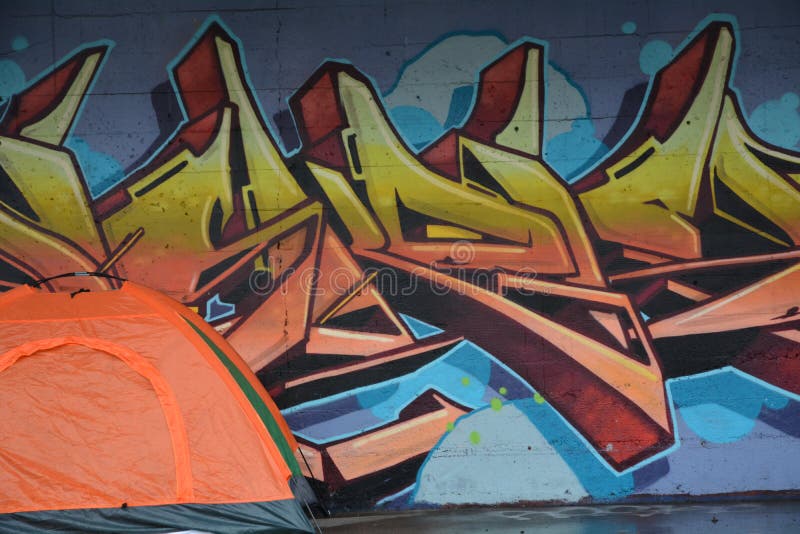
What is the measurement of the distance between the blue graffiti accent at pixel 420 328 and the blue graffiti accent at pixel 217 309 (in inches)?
45.0

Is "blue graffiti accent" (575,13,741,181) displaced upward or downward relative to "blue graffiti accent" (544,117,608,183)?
upward

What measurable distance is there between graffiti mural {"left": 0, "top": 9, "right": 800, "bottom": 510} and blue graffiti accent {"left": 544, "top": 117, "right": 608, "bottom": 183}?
0.02 m

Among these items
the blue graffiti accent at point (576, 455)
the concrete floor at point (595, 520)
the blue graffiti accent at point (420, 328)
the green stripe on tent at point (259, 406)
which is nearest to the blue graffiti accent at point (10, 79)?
the green stripe on tent at point (259, 406)

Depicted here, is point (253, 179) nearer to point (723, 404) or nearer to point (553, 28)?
point (553, 28)

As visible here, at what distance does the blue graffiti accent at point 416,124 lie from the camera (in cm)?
561

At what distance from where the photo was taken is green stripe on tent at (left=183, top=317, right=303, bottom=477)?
469 centimetres

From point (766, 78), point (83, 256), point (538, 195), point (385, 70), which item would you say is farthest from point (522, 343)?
point (83, 256)

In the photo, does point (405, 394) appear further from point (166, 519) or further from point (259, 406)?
point (166, 519)

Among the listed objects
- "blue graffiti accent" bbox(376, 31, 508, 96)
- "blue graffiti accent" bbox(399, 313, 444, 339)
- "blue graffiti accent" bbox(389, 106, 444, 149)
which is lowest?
"blue graffiti accent" bbox(399, 313, 444, 339)

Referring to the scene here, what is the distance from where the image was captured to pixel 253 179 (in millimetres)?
5645

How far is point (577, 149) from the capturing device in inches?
220

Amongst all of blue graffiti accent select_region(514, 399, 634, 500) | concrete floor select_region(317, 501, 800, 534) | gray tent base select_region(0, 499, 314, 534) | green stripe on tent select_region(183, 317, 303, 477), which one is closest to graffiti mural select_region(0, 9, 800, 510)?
blue graffiti accent select_region(514, 399, 634, 500)

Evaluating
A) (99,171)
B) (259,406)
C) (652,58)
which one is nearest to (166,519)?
(259,406)

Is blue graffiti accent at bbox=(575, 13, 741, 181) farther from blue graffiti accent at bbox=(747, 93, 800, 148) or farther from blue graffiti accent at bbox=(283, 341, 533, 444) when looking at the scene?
blue graffiti accent at bbox=(283, 341, 533, 444)
